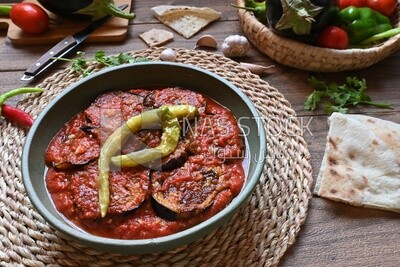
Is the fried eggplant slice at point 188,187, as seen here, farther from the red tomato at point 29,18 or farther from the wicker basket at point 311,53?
the red tomato at point 29,18

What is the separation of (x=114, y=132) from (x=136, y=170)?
0.21 metres

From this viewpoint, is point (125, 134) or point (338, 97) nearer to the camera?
point (125, 134)

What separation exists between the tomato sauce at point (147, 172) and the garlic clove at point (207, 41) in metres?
0.71

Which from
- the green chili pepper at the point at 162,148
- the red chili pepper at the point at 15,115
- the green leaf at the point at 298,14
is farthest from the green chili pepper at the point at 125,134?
the green leaf at the point at 298,14

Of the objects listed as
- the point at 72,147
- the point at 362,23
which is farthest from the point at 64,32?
the point at 362,23

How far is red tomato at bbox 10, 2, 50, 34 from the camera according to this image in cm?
283

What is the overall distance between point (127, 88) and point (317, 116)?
1043mm

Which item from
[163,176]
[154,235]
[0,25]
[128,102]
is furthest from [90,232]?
[0,25]

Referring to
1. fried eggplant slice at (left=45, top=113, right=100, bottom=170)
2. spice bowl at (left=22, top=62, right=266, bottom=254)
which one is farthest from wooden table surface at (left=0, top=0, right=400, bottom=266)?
fried eggplant slice at (left=45, top=113, right=100, bottom=170)

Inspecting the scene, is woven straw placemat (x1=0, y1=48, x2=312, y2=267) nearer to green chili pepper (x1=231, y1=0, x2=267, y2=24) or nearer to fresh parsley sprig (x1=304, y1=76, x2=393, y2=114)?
fresh parsley sprig (x1=304, y1=76, x2=393, y2=114)

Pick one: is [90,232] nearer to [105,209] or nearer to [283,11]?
[105,209]

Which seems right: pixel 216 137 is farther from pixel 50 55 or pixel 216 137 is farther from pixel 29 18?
pixel 29 18

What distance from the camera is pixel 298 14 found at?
2490 mm

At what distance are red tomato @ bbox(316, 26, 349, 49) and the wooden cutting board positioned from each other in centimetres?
126
